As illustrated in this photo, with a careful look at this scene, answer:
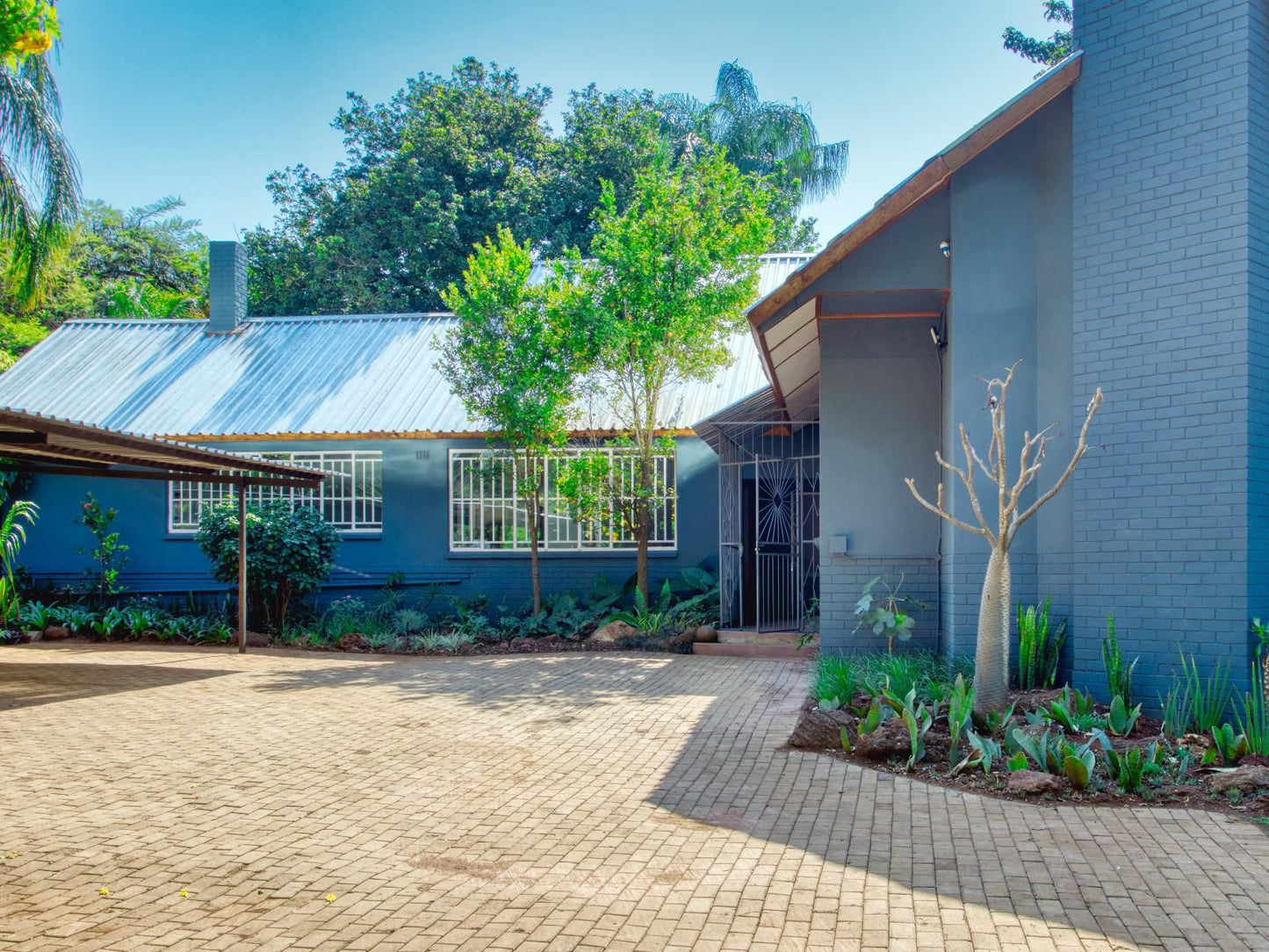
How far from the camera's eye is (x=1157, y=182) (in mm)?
7918

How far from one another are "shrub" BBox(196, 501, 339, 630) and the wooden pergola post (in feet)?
3.24

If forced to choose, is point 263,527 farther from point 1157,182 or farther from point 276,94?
point 1157,182

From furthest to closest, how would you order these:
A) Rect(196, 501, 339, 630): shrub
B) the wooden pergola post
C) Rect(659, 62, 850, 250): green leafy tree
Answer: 1. Rect(659, 62, 850, 250): green leafy tree
2. Rect(196, 501, 339, 630): shrub
3. the wooden pergola post

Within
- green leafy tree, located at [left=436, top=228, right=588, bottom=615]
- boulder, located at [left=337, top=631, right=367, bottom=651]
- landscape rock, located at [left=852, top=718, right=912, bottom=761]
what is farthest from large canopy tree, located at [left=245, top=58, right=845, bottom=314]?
landscape rock, located at [left=852, top=718, right=912, bottom=761]

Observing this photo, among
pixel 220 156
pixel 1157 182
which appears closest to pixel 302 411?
pixel 220 156

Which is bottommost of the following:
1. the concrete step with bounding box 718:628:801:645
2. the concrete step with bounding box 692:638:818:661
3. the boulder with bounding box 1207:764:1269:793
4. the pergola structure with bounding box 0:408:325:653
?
the concrete step with bounding box 692:638:818:661

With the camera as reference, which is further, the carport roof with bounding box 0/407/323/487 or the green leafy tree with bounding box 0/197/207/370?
the green leafy tree with bounding box 0/197/207/370

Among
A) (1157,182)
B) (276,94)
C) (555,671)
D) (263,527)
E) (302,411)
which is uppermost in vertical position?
(276,94)

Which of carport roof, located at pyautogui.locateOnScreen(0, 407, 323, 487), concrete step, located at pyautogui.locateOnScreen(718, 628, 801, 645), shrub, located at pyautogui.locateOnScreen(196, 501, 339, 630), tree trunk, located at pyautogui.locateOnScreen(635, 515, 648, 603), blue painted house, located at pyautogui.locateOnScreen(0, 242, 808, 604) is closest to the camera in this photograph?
carport roof, located at pyautogui.locateOnScreen(0, 407, 323, 487)

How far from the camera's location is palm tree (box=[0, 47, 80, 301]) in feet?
42.8

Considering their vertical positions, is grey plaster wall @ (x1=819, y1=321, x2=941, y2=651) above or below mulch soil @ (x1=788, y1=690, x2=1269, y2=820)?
above

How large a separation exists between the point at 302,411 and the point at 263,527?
346 cm

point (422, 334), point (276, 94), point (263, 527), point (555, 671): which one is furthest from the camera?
point (422, 334)

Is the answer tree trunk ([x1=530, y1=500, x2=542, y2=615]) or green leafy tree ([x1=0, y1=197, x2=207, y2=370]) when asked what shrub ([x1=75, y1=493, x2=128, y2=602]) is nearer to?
tree trunk ([x1=530, y1=500, x2=542, y2=615])
